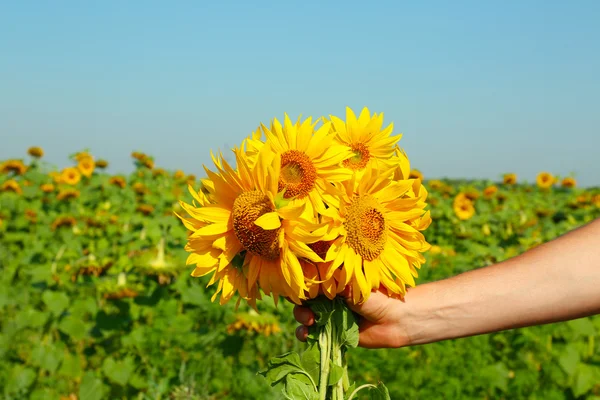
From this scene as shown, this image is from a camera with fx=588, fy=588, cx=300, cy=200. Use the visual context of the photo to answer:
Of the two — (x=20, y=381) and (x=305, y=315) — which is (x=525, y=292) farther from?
(x=20, y=381)

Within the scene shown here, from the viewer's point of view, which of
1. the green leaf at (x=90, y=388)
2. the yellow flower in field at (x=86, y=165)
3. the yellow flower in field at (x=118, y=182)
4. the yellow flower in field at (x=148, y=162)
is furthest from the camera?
the yellow flower in field at (x=148, y=162)

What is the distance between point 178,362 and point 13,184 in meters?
6.43

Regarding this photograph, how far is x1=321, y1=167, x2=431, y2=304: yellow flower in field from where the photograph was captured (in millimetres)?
1436

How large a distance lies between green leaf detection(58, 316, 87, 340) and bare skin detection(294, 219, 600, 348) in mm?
2170

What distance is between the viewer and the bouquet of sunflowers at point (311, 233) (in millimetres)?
1407

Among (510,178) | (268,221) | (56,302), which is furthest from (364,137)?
(510,178)

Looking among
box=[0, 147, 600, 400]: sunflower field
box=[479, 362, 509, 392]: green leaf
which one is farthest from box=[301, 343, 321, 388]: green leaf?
box=[479, 362, 509, 392]: green leaf

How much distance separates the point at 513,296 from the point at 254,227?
0.98 meters

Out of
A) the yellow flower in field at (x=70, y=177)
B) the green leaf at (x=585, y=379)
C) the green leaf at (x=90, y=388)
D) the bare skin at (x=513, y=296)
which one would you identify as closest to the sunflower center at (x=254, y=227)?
the bare skin at (x=513, y=296)

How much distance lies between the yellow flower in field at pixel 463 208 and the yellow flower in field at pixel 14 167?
7275 mm

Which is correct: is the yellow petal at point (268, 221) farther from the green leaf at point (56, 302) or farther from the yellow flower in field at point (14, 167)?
the yellow flower in field at point (14, 167)

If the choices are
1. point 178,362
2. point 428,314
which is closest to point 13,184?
point 178,362

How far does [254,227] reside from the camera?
1408mm

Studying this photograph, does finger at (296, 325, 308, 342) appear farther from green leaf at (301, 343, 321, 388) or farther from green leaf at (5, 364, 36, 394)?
green leaf at (5, 364, 36, 394)
